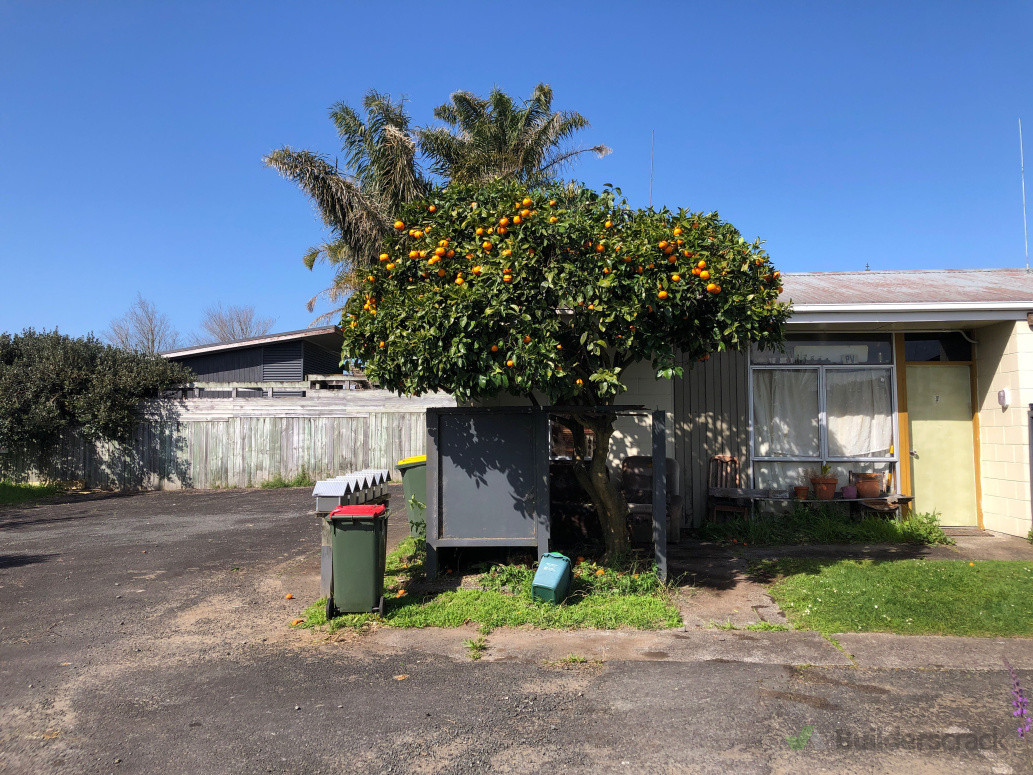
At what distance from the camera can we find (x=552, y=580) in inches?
234

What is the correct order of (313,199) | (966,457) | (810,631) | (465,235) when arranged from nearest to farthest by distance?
(810,631) → (465,235) → (966,457) → (313,199)

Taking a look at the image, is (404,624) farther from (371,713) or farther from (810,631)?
(810,631)

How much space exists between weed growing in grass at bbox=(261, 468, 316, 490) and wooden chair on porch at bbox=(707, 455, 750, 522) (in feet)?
32.3

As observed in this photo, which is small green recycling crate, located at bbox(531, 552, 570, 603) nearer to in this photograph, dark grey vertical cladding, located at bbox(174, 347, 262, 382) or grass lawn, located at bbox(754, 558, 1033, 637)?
grass lawn, located at bbox(754, 558, 1033, 637)

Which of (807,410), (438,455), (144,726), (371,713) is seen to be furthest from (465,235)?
(807,410)

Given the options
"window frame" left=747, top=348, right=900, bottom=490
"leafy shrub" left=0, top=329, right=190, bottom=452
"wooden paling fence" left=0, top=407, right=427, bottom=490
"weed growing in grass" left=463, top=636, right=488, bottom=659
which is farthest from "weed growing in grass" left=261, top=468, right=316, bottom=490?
"weed growing in grass" left=463, top=636, right=488, bottom=659

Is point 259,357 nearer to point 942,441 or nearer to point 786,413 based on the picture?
point 786,413

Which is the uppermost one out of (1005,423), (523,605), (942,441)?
(1005,423)

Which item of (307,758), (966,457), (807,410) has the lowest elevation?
(307,758)

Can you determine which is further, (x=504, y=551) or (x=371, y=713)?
(x=504, y=551)

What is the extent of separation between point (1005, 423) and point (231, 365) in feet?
66.3

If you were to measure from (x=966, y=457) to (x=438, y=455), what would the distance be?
748 centimetres

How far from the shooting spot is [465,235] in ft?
19.5

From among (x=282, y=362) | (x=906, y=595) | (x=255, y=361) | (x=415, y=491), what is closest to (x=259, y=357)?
(x=255, y=361)
